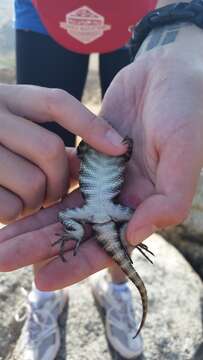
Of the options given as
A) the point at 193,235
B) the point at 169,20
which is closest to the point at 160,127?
the point at 169,20

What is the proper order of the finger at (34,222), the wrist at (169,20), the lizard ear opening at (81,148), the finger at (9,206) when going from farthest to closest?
the wrist at (169,20) → the lizard ear opening at (81,148) → the finger at (9,206) → the finger at (34,222)

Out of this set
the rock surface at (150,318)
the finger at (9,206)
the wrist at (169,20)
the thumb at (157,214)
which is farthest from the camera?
the rock surface at (150,318)

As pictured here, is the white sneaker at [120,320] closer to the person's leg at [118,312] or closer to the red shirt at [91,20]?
the person's leg at [118,312]

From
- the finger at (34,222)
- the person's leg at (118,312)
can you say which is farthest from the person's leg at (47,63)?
the finger at (34,222)

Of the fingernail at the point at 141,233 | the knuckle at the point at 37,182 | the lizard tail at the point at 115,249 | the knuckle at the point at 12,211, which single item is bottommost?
the lizard tail at the point at 115,249

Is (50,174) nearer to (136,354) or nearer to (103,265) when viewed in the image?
(103,265)

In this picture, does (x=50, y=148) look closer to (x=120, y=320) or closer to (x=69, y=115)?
(x=69, y=115)

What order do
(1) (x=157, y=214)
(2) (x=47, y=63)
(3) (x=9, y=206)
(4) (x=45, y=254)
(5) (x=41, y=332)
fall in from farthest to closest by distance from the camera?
(5) (x=41, y=332) → (2) (x=47, y=63) → (3) (x=9, y=206) → (4) (x=45, y=254) → (1) (x=157, y=214)
